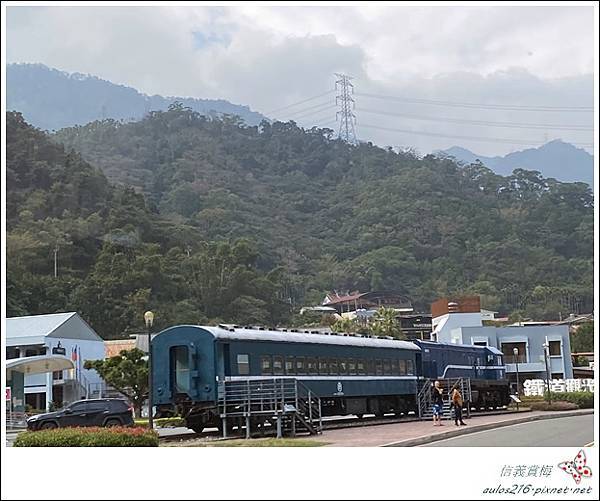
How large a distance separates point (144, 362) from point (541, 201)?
1873 cm

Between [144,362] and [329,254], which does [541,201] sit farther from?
[144,362]

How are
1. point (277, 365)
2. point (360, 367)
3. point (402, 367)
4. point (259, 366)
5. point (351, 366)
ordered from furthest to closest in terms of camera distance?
point (402, 367) < point (360, 367) < point (351, 366) < point (277, 365) < point (259, 366)

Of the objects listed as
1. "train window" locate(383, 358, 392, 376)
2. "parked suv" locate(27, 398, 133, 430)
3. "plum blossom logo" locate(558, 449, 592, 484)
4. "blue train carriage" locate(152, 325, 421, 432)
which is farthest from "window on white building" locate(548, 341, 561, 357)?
"plum blossom logo" locate(558, 449, 592, 484)

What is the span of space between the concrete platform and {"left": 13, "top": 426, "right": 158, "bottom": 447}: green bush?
3528mm

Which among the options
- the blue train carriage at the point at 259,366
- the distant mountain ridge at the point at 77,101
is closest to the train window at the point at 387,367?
the blue train carriage at the point at 259,366

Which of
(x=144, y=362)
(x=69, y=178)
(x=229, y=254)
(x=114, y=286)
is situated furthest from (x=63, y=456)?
(x=69, y=178)

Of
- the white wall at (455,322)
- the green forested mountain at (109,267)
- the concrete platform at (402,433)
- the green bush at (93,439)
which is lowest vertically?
the concrete platform at (402,433)

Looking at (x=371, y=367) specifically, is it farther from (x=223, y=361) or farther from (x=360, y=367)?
(x=223, y=361)

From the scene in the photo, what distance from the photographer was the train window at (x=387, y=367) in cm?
2459

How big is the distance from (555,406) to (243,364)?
1333 centimetres

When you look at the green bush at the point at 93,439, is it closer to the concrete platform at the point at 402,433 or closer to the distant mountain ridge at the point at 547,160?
the concrete platform at the point at 402,433

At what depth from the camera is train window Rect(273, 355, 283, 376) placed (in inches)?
778

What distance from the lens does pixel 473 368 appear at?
30453 mm

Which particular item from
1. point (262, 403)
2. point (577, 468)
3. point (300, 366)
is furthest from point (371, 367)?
point (577, 468)
